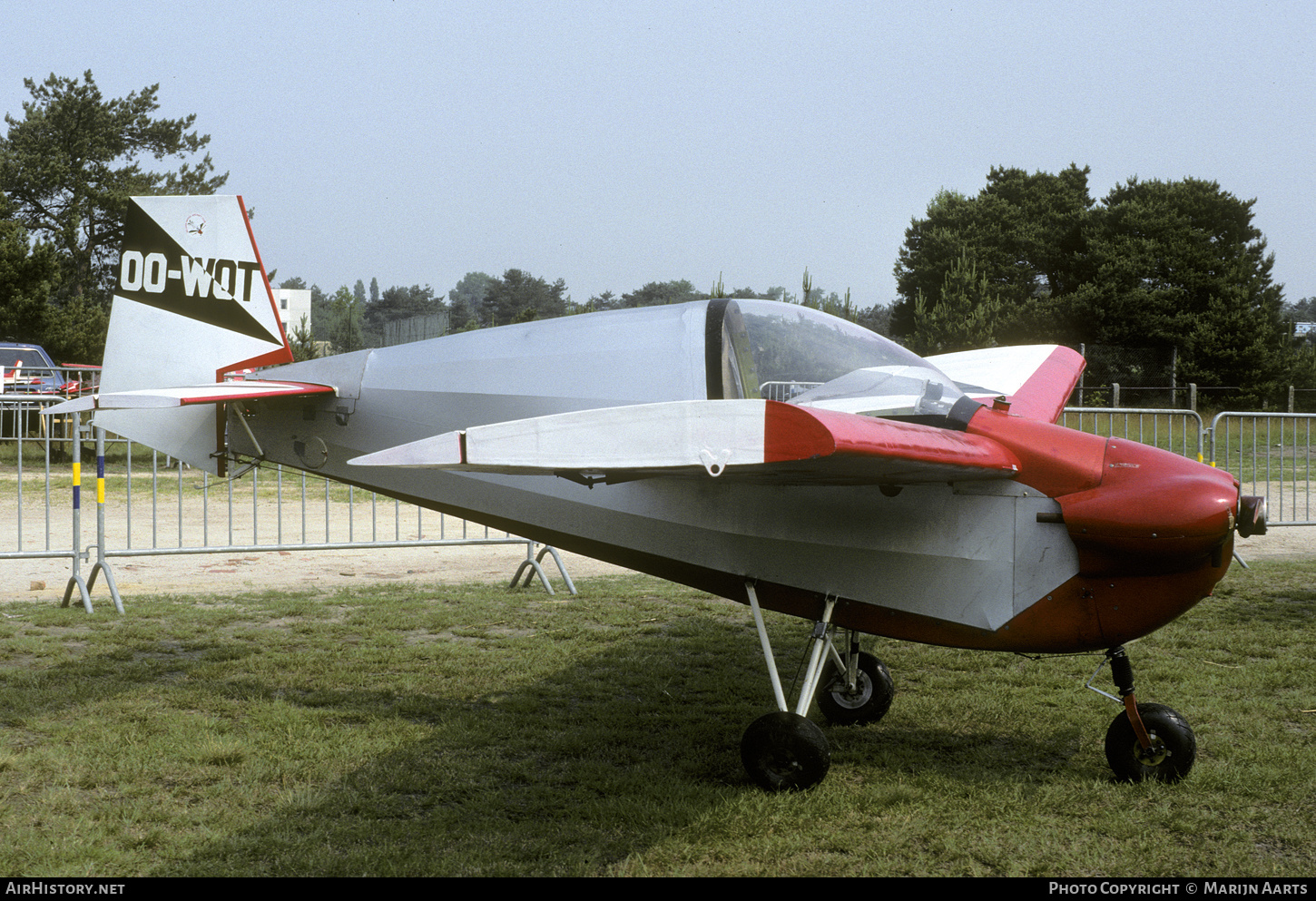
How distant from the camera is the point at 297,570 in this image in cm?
958

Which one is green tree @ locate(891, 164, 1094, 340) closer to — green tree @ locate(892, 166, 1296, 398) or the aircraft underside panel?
green tree @ locate(892, 166, 1296, 398)

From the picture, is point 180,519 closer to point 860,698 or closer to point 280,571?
point 280,571

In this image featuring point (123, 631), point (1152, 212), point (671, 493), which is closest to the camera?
point (671, 493)

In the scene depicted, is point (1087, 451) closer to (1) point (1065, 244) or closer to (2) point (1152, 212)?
(2) point (1152, 212)

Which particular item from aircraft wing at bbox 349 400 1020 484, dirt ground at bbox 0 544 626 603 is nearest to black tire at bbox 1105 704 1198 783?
aircraft wing at bbox 349 400 1020 484

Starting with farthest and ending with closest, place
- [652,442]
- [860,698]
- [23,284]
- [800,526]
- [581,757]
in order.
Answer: [23,284], [860,698], [581,757], [800,526], [652,442]

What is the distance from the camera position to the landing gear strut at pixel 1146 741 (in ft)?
13.2

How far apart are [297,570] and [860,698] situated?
6.52 metres

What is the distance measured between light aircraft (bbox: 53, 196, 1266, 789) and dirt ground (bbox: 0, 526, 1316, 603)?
3.68 metres

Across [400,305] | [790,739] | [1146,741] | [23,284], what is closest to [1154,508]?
[1146,741]

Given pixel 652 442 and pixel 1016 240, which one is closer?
pixel 652 442

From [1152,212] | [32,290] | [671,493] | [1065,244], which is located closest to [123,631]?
[671,493]
